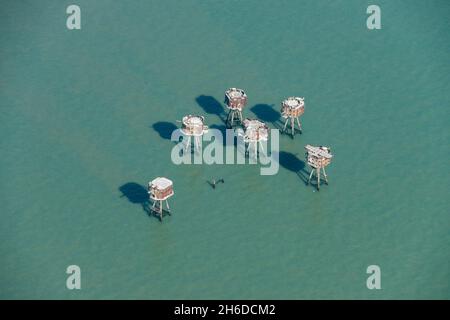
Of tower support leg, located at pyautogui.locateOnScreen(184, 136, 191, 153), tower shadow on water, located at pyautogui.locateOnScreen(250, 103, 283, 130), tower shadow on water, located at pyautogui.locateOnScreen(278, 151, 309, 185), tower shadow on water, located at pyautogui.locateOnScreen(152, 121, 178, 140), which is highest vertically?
tower shadow on water, located at pyautogui.locateOnScreen(250, 103, 283, 130)

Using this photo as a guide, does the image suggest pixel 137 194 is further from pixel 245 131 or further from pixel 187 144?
pixel 245 131

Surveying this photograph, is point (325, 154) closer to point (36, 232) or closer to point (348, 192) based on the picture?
→ point (348, 192)

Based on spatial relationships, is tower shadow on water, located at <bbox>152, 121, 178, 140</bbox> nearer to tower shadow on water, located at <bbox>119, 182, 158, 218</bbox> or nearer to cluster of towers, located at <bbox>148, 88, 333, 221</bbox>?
cluster of towers, located at <bbox>148, 88, 333, 221</bbox>

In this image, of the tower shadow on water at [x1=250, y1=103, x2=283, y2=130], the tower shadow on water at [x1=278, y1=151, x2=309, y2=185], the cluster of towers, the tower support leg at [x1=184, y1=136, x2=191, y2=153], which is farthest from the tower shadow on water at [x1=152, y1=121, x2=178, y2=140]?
the tower shadow on water at [x1=278, y1=151, x2=309, y2=185]

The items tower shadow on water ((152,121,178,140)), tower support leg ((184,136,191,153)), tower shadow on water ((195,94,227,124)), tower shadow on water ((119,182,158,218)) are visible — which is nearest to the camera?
tower shadow on water ((119,182,158,218))

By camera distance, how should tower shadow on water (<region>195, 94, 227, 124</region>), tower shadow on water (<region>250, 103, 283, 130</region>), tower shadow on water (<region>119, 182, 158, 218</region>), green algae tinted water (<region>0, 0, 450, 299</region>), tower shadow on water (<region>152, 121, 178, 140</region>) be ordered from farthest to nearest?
tower shadow on water (<region>195, 94, 227, 124</region>)
tower shadow on water (<region>250, 103, 283, 130</region>)
tower shadow on water (<region>152, 121, 178, 140</region>)
tower shadow on water (<region>119, 182, 158, 218</region>)
green algae tinted water (<region>0, 0, 450, 299</region>)

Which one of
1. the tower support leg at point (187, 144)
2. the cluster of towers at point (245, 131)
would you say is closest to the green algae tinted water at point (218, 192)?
the cluster of towers at point (245, 131)

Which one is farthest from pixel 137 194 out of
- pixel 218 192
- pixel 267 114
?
pixel 267 114

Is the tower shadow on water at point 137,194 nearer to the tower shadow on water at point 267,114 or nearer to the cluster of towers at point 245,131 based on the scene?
the cluster of towers at point 245,131
